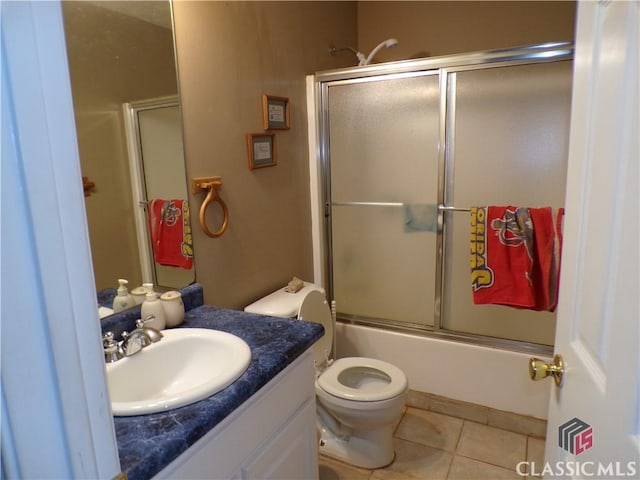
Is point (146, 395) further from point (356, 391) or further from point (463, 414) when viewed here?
point (463, 414)

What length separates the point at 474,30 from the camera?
276cm

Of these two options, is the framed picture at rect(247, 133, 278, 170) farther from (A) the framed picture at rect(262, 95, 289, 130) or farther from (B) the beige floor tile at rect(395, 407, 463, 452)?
(B) the beige floor tile at rect(395, 407, 463, 452)

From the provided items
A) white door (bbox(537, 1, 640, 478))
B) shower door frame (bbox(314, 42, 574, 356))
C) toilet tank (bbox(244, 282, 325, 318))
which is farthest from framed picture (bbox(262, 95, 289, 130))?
white door (bbox(537, 1, 640, 478))

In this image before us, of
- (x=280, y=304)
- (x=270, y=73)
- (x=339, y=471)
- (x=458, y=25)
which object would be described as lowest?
(x=339, y=471)

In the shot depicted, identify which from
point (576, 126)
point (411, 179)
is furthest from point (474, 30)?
point (576, 126)

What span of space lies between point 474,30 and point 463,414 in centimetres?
228

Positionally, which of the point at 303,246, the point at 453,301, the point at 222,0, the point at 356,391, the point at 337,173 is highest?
the point at 222,0

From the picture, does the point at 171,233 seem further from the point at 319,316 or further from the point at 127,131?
the point at 319,316

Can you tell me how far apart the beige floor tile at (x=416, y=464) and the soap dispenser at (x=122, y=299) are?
132 centimetres

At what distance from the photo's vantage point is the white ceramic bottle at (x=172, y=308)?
1.50 meters

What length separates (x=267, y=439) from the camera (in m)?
1.26

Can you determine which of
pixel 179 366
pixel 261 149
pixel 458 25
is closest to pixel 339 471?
pixel 179 366

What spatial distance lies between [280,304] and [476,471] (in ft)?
3.78

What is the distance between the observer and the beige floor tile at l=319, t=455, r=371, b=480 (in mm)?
1994
